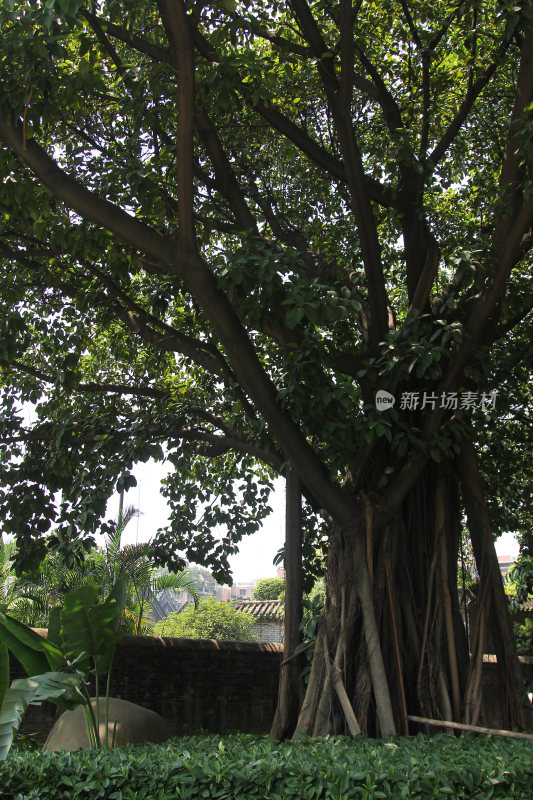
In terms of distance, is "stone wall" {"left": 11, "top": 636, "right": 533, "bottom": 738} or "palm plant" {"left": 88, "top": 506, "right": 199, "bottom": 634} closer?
"stone wall" {"left": 11, "top": 636, "right": 533, "bottom": 738}

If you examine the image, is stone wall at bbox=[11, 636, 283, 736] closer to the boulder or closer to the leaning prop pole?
the boulder

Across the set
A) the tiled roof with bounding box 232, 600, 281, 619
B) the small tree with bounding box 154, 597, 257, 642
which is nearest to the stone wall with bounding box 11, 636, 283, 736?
the small tree with bounding box 154, 597, 257, 642

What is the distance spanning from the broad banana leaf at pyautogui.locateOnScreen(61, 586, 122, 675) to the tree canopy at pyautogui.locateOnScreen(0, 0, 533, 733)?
1.50 meters

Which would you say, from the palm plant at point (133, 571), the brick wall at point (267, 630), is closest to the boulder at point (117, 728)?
the palm plant at point (133, 571)

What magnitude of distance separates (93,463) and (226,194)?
10.4 ft

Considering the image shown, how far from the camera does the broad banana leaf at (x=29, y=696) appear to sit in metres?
4.26

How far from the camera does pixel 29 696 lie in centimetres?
452

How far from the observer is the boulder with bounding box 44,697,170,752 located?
5.84 m

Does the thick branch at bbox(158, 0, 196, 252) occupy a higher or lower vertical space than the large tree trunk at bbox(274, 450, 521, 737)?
higher

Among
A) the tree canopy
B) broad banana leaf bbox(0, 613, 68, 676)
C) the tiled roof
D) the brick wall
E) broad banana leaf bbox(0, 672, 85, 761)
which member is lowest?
broad banana leaf bbox(0, 672, 85, 761)

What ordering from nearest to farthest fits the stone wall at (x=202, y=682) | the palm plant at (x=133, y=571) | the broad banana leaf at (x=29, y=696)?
1. the broad banana leaf at (x=29, y=696)
2. the stone wall at (x=202, y=682)
3. the palm plant at (x=133, y=571)

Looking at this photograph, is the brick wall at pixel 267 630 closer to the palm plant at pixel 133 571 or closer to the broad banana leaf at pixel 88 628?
the palm plant at pixel 133 571

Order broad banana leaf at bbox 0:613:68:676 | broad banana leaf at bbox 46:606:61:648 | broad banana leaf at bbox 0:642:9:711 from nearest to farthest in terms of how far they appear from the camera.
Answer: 1. broad banana leaf at bbox 0:642:9:711
2. broad banana leaf at bbox 0:613:68:676
3. broad banana leaf at bbox 46:606:61:648

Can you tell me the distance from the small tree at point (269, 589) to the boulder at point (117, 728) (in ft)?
106
